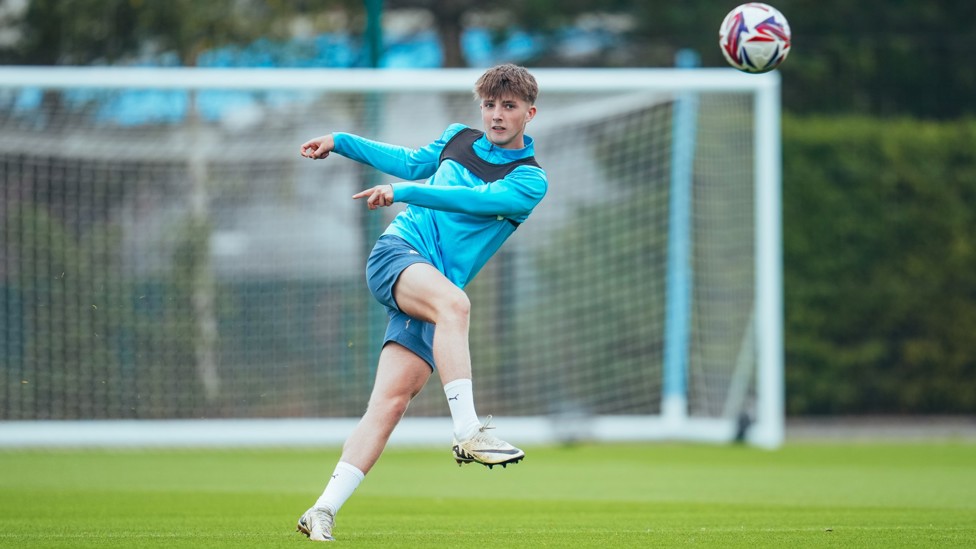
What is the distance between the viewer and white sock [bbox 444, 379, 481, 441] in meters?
5.44

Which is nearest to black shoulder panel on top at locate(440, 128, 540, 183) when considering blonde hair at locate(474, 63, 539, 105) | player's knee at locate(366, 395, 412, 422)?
blonde hair at locate(474, 63, 539, 105)

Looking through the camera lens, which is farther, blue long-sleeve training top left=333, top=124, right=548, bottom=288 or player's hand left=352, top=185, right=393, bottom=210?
blue long-sleeve training top left=333, top=124, right=548, bottom=288

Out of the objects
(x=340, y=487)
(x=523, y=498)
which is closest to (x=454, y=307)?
(x=340, y=487)

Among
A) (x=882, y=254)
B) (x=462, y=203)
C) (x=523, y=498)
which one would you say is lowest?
(x=523, y=498)

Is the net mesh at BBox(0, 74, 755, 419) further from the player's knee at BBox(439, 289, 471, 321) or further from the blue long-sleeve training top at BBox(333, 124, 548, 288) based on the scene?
the player's knee at BBox(439, 289, 471, 321)

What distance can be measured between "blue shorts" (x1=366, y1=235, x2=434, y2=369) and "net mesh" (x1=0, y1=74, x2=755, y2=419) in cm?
688

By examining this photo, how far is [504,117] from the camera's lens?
5789mm

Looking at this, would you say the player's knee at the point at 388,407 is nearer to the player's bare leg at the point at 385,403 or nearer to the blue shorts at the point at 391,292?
the player's bare leg at the point at 385,403

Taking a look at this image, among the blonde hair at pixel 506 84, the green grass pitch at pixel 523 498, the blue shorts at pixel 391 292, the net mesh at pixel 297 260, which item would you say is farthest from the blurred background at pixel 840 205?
the blue shorts at pixel 391 292

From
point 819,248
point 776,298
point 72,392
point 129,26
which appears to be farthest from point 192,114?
point 819,248

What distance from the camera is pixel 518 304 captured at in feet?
47.5

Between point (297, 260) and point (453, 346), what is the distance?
337 inches

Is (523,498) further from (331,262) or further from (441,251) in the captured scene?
(331,262)

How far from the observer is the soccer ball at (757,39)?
25.6 ft
